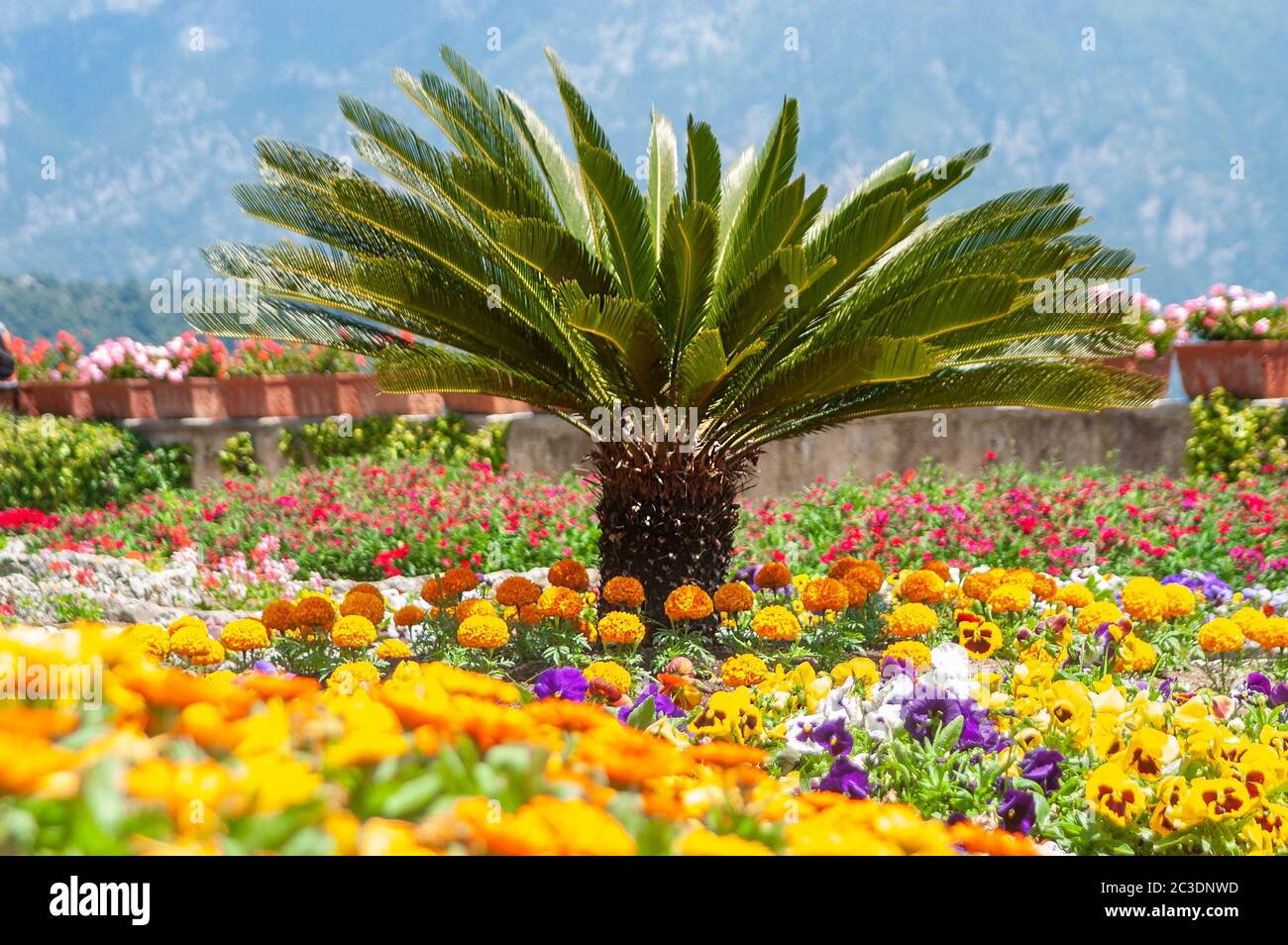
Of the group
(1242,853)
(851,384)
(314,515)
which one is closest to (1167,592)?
(851,384)

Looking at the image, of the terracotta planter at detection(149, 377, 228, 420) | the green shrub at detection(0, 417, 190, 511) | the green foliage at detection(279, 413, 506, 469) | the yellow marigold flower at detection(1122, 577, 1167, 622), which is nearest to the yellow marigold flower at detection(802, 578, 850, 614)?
the yellow marigold flower at detection(1122, 577, 1167, 622)

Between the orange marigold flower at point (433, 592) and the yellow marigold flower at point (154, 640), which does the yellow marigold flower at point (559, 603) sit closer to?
the orange marigold flower at point (433, 592)

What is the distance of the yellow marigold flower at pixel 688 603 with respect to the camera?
4.52m

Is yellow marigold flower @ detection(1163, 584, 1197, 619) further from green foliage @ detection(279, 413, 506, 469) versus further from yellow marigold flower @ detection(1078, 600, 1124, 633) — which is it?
green foliage @ detection(279, 413, 506, 469)

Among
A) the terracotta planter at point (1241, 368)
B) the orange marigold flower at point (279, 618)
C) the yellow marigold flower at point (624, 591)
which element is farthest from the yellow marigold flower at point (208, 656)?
the terracotta planter at point (1241, 368)

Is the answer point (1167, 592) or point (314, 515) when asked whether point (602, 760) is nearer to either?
point (1167, 592)

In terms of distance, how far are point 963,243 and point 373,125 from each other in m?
2.70

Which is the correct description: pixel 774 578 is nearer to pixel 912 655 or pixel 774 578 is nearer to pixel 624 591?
pixel 624 591

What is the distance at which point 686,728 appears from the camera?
340cm

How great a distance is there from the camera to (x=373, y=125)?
15.6ft

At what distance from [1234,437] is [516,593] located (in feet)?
21.2

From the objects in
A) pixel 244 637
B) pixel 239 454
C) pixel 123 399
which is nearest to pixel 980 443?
pixel 244 637

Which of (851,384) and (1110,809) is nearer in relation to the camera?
(1110,809)
